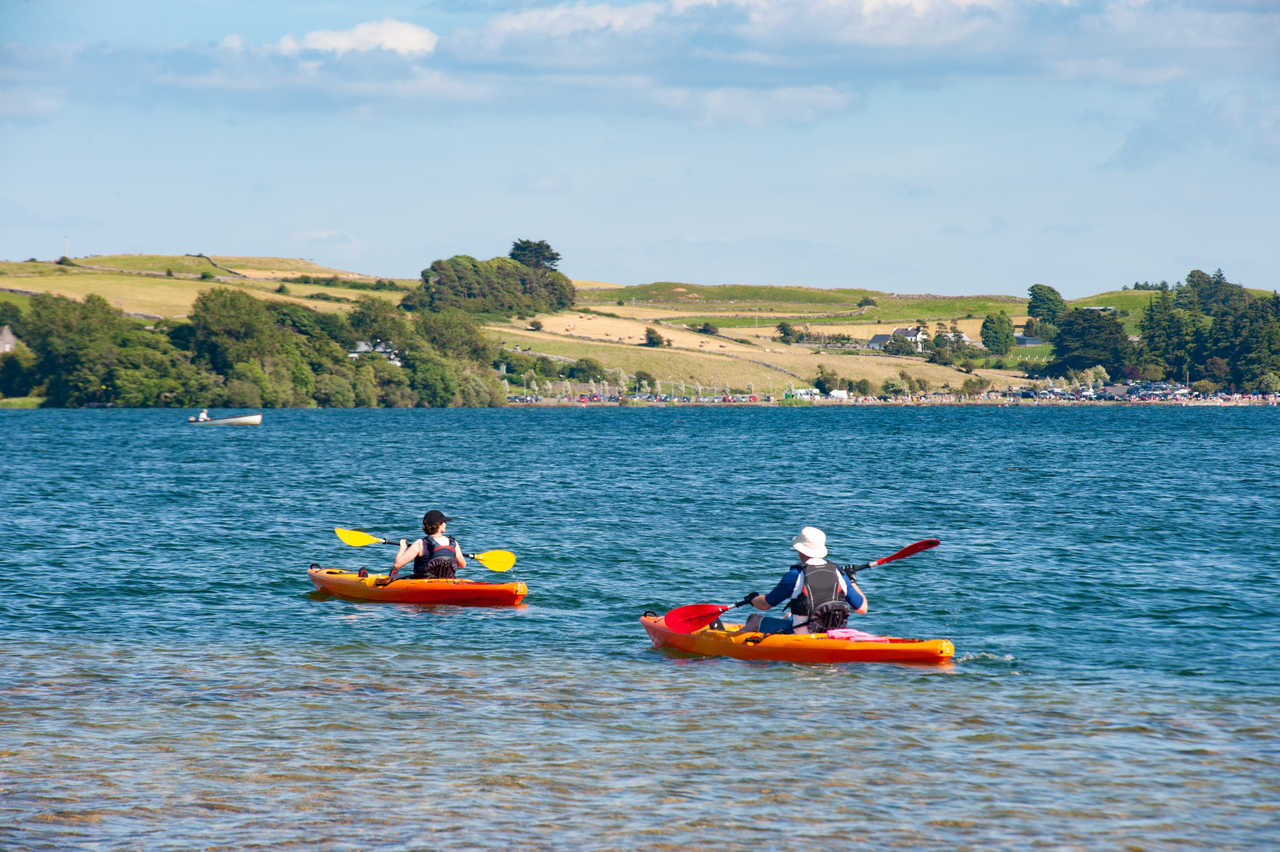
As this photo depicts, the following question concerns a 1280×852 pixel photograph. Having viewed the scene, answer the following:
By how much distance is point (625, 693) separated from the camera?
1797 centimetres

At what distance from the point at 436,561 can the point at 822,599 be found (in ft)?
29.9

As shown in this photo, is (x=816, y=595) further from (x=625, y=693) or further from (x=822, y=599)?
(x=625, y=693)

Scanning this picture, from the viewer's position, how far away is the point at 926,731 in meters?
15.8

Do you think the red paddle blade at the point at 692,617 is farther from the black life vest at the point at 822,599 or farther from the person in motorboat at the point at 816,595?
the black life vest at the point at 822,599

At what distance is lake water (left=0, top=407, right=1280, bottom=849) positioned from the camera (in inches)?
490

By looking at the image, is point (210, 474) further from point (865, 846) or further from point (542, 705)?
point (865, 846)

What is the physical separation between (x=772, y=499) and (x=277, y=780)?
40229 mm

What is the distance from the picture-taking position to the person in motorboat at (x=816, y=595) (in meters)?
19.5

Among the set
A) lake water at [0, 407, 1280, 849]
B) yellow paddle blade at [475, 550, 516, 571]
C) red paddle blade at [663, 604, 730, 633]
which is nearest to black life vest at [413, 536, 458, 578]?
lake water at [0, 407, 1280, 849]

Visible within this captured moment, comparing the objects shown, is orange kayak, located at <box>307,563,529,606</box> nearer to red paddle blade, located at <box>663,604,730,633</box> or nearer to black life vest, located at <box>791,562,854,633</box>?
red paddle blade, located at <box>663,604,730,633</box>

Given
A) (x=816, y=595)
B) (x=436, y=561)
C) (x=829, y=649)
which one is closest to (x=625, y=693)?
(x=829, y=649)

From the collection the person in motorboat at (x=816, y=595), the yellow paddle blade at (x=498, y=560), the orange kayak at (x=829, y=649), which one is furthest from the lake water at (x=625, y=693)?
the yellow paddle blade at (x=498, y=560)

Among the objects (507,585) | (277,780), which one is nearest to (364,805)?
(277,780)

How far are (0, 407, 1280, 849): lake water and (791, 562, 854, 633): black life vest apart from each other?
0.94 meters
